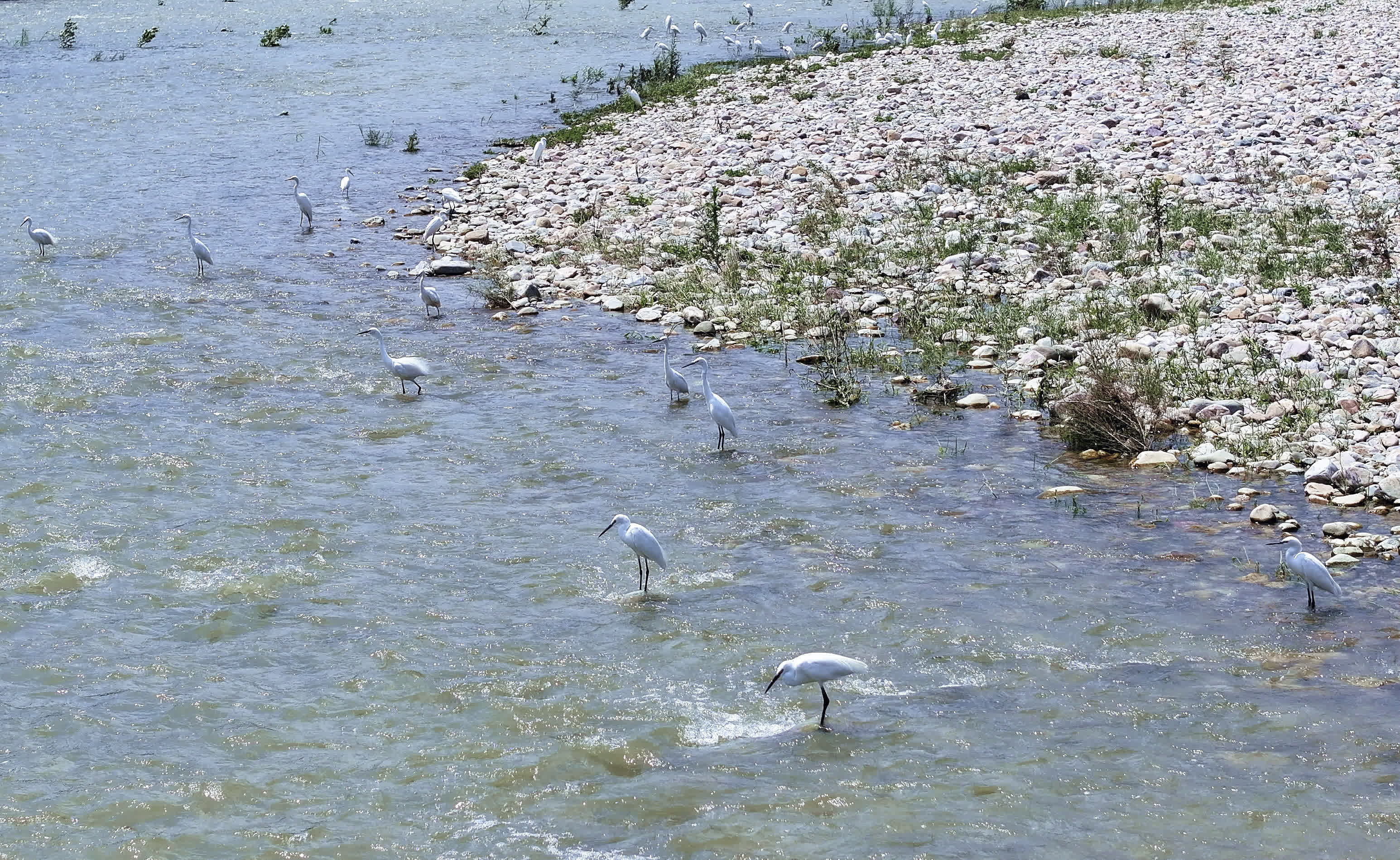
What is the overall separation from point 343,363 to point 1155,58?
20.6m

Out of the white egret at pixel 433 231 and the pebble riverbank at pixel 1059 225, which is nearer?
the pebble riverbank at pixel 1059 225

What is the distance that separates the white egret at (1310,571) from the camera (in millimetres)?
8562

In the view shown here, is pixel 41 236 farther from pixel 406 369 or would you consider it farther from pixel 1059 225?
pixel 1059 225

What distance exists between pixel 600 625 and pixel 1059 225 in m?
10.7

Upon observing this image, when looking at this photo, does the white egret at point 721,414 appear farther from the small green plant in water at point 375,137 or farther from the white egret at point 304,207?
the small green plant in water at point 375,137

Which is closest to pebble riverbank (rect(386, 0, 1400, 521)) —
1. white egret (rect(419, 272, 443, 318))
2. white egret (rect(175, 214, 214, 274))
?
white egret (rect(419, 272, 443, 318))

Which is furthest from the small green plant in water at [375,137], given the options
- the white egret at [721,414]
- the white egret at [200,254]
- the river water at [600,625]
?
the white egret at [721,414]

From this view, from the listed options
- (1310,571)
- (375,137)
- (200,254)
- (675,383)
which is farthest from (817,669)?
(375,137)

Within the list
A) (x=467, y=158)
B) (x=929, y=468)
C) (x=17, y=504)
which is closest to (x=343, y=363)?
(x=17, y=504)

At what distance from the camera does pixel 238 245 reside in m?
20.8

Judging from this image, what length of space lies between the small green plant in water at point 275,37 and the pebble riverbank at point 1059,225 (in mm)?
18240

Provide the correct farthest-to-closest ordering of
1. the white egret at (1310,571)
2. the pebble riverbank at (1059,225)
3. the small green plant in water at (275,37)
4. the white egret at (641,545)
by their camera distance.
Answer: the small green plant in water at (275,37) < the pebble riverbank at (1059,225) < the white egret at (641,545) < the white egret at (1310,571)

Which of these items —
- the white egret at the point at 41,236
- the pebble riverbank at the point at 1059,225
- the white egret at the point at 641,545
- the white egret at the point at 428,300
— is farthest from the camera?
the white egret at the point at 41,236

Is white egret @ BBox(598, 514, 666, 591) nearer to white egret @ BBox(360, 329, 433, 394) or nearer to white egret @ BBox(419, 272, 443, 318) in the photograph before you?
white egret @ BBox(360, 329, 433, 394)
